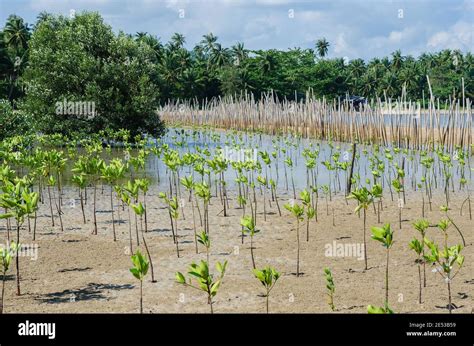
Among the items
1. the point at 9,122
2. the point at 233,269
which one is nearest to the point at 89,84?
the point at 9,122

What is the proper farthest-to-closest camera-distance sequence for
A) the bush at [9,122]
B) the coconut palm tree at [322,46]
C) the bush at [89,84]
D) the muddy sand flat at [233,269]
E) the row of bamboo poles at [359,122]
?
the coconut palm tree at [322,46], the bush at [89,84], the row of bamboo poles at [359,122], the bush at [9,122], the muddy sand flat at [233,269]

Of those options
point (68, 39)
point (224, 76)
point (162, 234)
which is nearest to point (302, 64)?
point (224, 76)

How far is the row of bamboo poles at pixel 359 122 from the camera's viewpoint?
23.5 metres

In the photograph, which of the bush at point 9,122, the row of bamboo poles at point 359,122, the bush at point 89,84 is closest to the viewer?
the bush at point 9,122

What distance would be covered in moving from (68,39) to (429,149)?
17469 millimetres

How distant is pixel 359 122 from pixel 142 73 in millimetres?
10835

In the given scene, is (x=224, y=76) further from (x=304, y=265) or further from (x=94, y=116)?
(x=304, y=265)

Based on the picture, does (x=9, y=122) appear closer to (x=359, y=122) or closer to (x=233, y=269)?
(x=359, y=122)

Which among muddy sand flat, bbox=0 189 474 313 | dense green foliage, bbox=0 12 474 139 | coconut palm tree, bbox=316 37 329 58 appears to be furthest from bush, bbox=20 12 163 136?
coconut palm tree, bbox=316 37 329 58

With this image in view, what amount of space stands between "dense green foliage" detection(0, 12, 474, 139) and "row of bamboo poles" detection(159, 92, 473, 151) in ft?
5.53

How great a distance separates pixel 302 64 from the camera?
83500 mm

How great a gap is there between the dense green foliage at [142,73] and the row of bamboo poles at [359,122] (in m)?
1.69

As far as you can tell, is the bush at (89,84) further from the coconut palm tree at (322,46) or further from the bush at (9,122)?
the coconut palm tree at (322,46)

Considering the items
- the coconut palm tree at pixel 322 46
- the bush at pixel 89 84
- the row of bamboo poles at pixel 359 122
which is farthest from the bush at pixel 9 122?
the coconut palm tree at pixel 322 46
